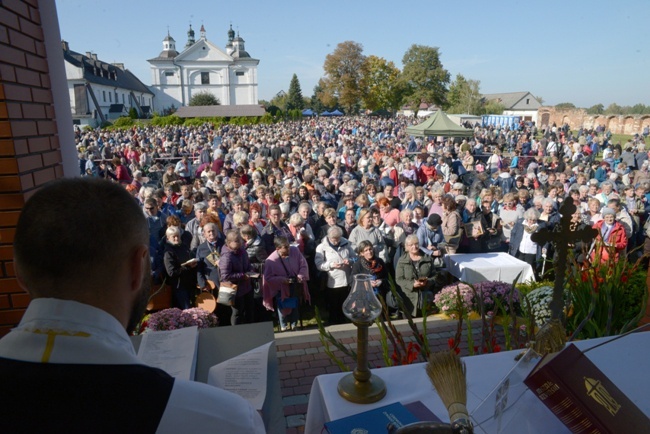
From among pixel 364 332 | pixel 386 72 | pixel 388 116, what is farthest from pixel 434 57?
pixel 364 332

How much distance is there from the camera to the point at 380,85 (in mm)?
75250

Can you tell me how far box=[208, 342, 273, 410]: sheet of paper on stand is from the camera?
5.58ft

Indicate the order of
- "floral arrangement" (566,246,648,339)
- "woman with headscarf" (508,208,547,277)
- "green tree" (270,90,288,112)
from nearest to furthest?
"floral arrangement" (566,246,648,339)
"woman with headscarf" (508,208,547,277)
"green tree" (270,90,288,112)

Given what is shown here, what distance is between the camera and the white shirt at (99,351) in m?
0.91

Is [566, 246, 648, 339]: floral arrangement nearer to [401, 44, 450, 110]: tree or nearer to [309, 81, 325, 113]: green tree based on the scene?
[401, 44, 450, 110]: tree

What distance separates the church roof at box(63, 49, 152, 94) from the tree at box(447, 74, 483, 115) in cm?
5320

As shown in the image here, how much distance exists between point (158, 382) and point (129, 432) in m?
0.10

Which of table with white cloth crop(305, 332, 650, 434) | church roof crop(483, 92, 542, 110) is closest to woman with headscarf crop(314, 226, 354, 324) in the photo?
table with white cloth crop(305, 332, 650, 434)

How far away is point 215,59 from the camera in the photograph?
78.2 m

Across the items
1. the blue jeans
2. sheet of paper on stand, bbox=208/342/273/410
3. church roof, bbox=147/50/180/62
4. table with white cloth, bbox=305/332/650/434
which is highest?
church roof, bbox=147/50/180/62

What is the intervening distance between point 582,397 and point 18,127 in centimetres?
284

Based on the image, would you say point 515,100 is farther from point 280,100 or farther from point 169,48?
point 169,48

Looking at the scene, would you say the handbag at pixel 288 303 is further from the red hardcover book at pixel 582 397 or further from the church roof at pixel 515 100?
the church roof at pixel 515 100

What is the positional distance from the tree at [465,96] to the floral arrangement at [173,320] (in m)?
75.4
